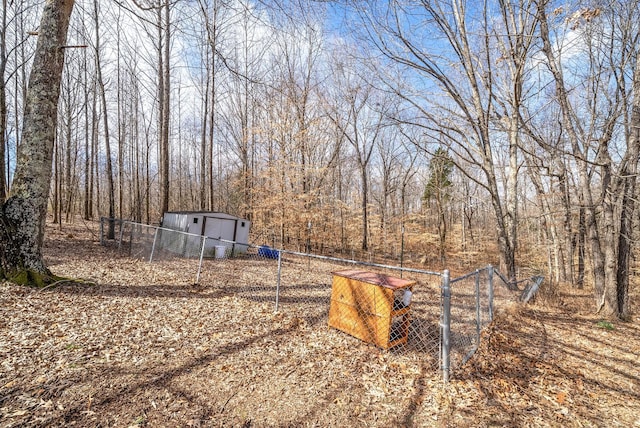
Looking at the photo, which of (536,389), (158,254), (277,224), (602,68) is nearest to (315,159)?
(277,224)

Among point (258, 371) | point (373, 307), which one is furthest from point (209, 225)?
point (373, 307)

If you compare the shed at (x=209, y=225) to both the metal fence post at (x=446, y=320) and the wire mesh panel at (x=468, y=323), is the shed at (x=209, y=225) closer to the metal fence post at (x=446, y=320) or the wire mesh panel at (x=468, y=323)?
the wire mesh panel at (x=468, y=323)

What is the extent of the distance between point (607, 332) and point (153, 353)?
793 centimetres

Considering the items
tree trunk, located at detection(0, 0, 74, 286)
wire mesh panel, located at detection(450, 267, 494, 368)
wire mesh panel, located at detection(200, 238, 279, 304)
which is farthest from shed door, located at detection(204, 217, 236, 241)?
wire mesh panel, located at detection(450, 267, 494, 368)

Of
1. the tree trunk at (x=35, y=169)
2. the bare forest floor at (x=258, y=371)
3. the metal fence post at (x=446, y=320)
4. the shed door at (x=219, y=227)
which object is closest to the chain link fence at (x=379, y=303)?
the metal fence post at (x=446, y=320)

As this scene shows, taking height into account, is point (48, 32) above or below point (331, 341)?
above

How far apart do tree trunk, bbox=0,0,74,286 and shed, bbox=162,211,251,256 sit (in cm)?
633

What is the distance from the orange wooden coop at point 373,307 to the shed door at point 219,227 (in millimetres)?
9415

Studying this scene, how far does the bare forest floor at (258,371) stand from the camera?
257 centimetres

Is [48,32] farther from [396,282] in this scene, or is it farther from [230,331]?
[396,282]

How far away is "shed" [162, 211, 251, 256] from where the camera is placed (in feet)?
39.0

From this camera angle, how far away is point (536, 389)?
11.0ft

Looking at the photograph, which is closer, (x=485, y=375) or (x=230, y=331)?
(x=485, y=375)

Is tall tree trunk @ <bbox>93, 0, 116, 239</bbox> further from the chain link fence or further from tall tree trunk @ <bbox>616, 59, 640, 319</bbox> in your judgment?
tall tree trunk @ <bbox>616, 59, 640, 319</bbox>
